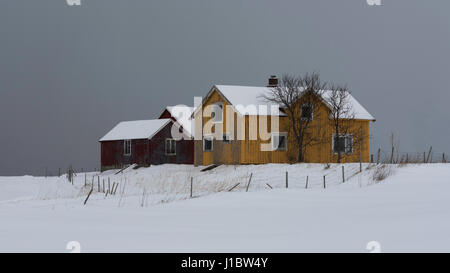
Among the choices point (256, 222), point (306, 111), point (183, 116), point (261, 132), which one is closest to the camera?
point (256, 222)

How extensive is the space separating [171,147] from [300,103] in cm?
1502

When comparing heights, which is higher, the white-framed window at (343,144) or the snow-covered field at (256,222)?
the white-framed window at (343,144)

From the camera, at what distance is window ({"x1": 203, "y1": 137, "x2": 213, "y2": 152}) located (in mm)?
43500

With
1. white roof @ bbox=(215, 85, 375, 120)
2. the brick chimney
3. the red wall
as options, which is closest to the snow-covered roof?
the red wall

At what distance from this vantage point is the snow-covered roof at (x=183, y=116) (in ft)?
173

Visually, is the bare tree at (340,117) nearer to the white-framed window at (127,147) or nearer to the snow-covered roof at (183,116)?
the snow-covered roof at (183,116)

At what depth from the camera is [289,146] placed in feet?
136

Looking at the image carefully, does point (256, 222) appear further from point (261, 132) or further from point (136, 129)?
point (136, 129)

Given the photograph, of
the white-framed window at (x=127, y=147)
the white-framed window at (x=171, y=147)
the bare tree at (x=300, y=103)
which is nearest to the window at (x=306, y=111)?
the bare tree at (x=300, y=103)

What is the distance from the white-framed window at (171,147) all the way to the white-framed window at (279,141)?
13.7 metres

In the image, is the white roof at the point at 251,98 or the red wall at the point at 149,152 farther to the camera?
the red wall at the point at 149,152

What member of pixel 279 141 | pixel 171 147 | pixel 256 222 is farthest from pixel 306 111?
pixel 256 222
